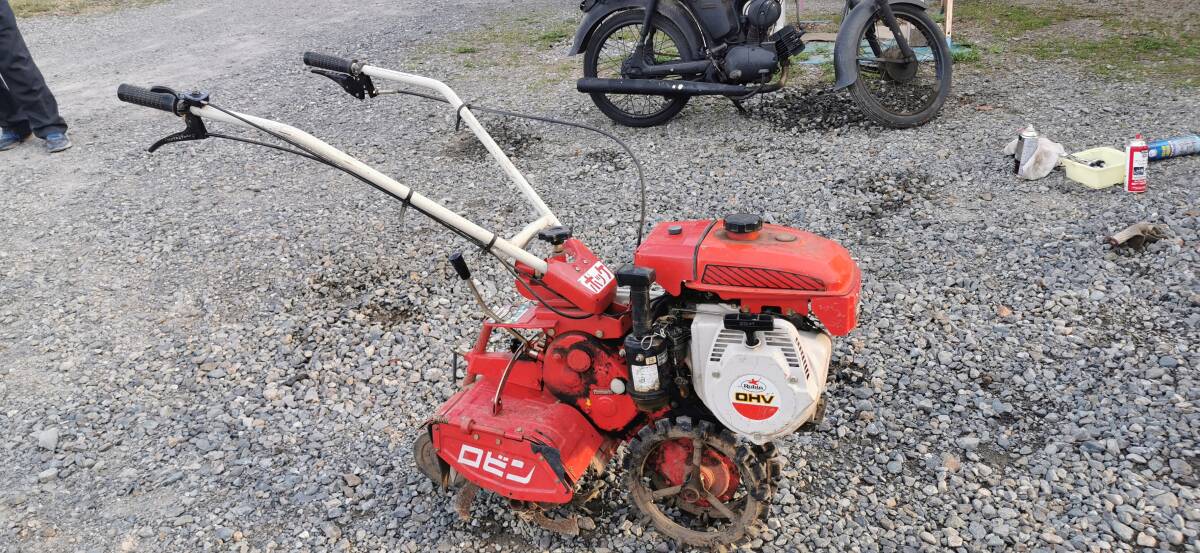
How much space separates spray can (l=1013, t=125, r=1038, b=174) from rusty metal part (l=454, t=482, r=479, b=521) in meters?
3.90

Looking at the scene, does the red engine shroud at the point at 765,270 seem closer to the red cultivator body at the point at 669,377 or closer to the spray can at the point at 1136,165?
the red cultivator body at the point at 669,377

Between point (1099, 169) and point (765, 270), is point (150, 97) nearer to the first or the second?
point (765, 270)

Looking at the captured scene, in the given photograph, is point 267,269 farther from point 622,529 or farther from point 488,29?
point 488,29

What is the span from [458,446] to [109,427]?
186cm

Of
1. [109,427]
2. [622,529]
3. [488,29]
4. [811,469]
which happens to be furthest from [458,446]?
[488,29]

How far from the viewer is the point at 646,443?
9.56ft

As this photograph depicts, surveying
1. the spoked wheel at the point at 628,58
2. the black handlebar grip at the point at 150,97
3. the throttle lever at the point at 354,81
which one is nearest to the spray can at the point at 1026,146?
the spoked wheel at the point at 628,58

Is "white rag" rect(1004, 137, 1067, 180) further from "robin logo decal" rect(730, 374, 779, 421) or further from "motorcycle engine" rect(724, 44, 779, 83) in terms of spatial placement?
"robin logo decal" rect(730, 374, 779, 421)

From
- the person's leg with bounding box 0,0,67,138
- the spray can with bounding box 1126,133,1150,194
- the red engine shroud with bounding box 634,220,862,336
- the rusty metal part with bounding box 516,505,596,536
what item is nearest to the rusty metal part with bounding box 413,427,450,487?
the rusty metal part with bounding box 516,505,596,536

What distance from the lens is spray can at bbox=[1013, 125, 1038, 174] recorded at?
521cm

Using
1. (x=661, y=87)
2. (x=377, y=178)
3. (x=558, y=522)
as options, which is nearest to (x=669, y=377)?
(x=558, y=522)

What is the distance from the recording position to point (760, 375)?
263 centimetres

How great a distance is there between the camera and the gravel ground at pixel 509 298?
319cm

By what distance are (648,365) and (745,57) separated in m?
3.97
